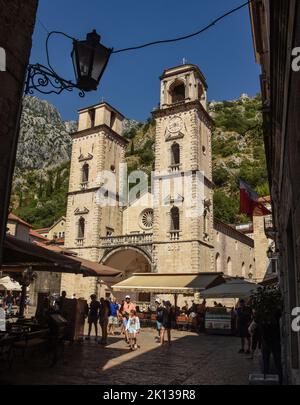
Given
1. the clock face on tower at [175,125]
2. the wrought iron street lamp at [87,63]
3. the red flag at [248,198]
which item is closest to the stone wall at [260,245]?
the clock face on tower at [175,125]

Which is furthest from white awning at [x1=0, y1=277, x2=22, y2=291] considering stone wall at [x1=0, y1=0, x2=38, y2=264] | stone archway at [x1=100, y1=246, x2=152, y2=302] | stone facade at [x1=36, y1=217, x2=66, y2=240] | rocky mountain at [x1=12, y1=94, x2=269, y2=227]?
rocky mountain at [x1=12, y1=94, x2=269, y2=227]

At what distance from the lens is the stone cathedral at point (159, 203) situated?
31172mm

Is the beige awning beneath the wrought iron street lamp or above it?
beneath

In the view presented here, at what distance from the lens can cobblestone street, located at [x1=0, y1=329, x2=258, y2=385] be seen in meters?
7.82

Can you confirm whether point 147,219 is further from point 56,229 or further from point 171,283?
point 56,229

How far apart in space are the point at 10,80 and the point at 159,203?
27753 millimetres

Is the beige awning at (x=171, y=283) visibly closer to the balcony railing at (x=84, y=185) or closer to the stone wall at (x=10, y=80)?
the balcony railing at (x=84, y=185)

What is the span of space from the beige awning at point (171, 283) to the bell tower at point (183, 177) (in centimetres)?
464

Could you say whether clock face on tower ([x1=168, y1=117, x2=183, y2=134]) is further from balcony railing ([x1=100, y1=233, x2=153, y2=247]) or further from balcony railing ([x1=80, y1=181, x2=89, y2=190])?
balcony railing ([x1=80, y1=181, x2=89, y2=190])

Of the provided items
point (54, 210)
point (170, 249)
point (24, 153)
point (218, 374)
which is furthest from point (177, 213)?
point (24, 153)

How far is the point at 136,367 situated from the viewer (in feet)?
30.8

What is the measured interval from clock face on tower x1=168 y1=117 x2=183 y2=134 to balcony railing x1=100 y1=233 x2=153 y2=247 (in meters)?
9.28

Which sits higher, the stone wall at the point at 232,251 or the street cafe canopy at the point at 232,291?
the stone wall at the point at 232,251

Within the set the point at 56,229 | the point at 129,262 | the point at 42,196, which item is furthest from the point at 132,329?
the point at 42,196
